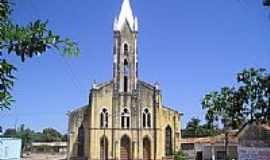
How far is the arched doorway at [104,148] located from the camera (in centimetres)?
4528

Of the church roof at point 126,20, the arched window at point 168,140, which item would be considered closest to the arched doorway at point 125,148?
the arched window at point 168,140

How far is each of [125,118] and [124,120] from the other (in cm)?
26

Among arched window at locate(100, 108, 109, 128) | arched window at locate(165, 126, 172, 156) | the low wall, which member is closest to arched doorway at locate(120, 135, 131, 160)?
arched window at locate(100, 108, 109, 128)

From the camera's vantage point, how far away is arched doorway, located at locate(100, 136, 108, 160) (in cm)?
4528

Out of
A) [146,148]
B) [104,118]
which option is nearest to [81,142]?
[104,118]

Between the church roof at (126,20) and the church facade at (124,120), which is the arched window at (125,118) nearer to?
the church facade at (124,120)

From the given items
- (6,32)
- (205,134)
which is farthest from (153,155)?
(6,32)

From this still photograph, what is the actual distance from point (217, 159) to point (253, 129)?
14826 mm

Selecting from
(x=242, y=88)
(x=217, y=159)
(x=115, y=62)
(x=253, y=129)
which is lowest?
(x=217, y=159)

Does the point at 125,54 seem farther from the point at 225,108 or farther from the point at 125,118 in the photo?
the point at 225,108

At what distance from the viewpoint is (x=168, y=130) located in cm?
4769

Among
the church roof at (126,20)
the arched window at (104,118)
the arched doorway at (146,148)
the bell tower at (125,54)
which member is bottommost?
the arched doorway at (146,148)

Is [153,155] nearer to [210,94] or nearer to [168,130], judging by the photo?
[168,130]

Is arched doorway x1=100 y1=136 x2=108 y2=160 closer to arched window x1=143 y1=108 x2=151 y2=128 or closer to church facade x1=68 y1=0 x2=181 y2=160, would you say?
church facade x1=68 y1=0 x2=181 y2=160
